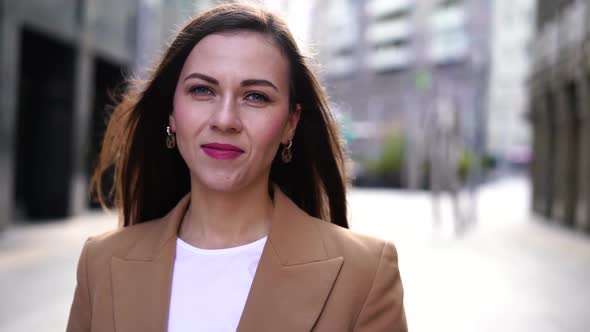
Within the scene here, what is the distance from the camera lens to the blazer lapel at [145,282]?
74.3 inches

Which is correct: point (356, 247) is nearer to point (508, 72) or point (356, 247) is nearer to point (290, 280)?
point (290, 280)

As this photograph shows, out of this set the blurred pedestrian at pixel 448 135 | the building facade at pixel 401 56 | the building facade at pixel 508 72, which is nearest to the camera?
the blurred pedestrian at pixel 448 135

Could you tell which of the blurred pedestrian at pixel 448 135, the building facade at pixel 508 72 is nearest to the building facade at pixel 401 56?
the building facade at pixel 508 72

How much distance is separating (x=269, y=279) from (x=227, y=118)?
0.48 meters

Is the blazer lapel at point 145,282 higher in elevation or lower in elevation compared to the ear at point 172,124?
lower

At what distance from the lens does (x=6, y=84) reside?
1058 cm

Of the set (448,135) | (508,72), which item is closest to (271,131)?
(448,135)

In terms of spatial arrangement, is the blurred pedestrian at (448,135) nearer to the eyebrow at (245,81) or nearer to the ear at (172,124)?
the ear at (172,124)

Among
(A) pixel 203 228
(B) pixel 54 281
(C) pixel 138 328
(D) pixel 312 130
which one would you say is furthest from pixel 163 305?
(B) pixel 54 281

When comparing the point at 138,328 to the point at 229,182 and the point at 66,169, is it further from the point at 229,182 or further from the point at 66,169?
the point at 66,169

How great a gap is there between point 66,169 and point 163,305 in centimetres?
1229

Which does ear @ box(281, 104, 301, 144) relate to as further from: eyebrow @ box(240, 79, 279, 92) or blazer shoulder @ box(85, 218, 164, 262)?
blazer shoulder @ box(85, 218, 164, 262)

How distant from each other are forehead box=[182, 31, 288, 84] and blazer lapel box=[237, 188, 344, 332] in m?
Result: 0.46

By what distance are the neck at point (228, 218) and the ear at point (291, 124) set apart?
164mm
